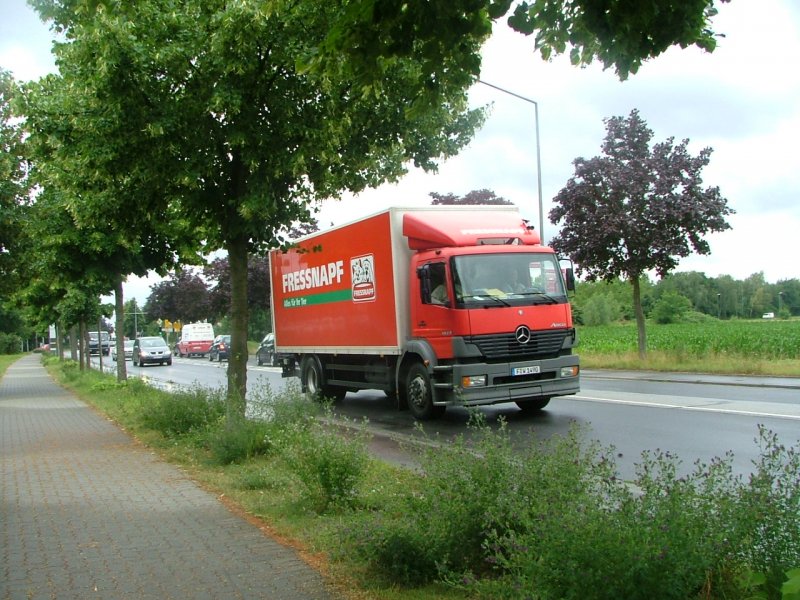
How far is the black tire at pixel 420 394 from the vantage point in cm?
1251

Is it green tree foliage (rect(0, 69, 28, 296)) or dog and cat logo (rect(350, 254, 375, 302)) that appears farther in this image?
green tree foliage (rect(0, 69, 28, 296))

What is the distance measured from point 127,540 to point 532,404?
8.80m

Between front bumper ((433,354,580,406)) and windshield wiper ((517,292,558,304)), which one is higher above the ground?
windshield wiper ((517,292,558,304))

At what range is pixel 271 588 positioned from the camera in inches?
179

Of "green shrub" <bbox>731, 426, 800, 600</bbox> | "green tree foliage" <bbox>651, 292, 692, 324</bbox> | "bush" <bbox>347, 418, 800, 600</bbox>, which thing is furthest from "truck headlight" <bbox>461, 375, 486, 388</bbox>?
"green tree foliage" <bbox>651, 292, 692, 324</bbox>

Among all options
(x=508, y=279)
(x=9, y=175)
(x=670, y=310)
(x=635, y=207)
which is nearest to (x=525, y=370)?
(x=508, y=279)

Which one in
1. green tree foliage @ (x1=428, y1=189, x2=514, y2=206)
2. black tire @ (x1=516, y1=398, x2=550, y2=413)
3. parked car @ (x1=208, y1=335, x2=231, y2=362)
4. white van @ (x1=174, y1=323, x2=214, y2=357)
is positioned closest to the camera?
black tire @ (x1=516, y1=398, x2=550, y2=413)

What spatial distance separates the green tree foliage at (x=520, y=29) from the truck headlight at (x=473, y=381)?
7.12 meters

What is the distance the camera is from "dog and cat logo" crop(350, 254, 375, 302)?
14.0 meters

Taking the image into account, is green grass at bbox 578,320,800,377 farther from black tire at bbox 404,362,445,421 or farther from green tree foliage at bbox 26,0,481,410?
green tree foliage at bbox 26,0,481,410

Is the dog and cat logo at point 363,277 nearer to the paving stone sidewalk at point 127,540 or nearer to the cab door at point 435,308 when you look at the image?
the cab door at point 435,308

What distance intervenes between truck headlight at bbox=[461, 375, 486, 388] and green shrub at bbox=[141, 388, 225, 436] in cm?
347

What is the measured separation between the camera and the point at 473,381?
11727 millimetres

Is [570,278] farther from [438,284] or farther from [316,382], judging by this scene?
[316,382]
